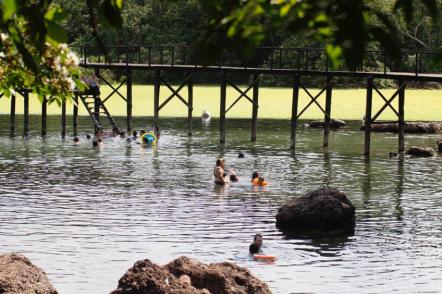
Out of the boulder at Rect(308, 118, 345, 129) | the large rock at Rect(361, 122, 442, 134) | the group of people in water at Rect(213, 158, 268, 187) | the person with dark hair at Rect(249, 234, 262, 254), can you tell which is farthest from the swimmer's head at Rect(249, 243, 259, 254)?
the boulder at Rect(308, 118, 345, 129)

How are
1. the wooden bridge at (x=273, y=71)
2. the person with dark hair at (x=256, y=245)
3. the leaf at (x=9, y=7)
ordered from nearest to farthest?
the leaf at (x=9, y=7)
the person with dark hair at (x=256, y=245)
the wooden bridge at (x=273, y=71)

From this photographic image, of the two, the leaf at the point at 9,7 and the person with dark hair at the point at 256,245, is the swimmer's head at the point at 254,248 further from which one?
the leaf at the point at 9,7

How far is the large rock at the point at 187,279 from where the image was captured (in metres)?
13.6

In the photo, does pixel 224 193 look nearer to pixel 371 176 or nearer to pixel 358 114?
pixel 371 176

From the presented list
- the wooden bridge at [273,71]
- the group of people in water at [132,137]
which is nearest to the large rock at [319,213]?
the wooden bridge at [273,71]

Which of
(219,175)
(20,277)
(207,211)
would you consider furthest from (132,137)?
(20,277)

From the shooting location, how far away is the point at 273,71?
1796 inches

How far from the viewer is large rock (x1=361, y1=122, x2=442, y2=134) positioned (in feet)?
177

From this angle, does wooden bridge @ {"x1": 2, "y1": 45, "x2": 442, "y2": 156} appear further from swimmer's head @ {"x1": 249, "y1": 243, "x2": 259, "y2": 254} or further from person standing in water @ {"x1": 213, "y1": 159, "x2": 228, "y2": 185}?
swimmer's head @ {"x1": 249, "y1": 243, "x2": 259, "y2": 254}

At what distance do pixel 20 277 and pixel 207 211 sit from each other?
14.0 meters

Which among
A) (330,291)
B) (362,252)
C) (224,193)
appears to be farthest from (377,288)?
(224,193)

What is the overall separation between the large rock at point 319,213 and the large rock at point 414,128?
29555 millimetres

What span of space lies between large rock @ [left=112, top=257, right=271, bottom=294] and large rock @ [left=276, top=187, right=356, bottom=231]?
32.7ft

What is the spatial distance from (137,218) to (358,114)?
39193 mm
